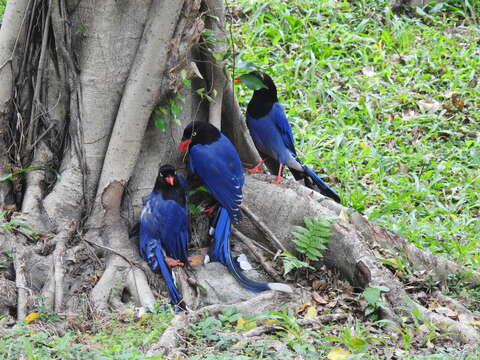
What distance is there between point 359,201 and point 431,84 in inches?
94.2

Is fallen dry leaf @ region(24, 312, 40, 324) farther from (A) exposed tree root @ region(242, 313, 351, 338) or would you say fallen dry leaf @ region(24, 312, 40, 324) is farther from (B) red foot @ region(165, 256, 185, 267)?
(A) exposed tree root @ region(242, 313, 351, 338)

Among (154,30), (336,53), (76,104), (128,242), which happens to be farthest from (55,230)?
(336,53)

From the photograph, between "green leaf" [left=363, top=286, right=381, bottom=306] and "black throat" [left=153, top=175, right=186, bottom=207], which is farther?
"black throat" [left=153, top=175, right=186, bottom=207]

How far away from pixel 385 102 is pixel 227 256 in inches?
140

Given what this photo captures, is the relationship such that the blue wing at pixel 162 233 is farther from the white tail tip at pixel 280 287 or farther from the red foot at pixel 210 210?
the white tail tip at pixel 280 287

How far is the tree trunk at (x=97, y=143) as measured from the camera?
4.57 metres

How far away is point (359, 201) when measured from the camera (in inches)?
249

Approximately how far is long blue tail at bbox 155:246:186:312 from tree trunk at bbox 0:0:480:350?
0.09m

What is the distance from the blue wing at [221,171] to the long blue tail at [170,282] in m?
0.64

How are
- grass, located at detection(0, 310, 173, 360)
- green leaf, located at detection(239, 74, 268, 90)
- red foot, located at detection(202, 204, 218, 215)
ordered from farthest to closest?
1. green leaf, located at detection(239, 74, 268, 90)
2. red foot, located at detection(202, 204, 218, 215)
3. grass, located at detection(0, 310, 173, 360)

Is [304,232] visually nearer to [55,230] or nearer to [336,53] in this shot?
[55,230]

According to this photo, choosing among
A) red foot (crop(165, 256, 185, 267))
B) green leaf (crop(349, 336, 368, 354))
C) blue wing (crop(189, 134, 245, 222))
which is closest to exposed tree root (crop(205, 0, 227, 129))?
blue wing (crop(189, 134, 245, 222))

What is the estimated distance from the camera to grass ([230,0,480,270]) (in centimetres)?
633

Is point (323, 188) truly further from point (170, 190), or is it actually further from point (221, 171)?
point (170, 190)
